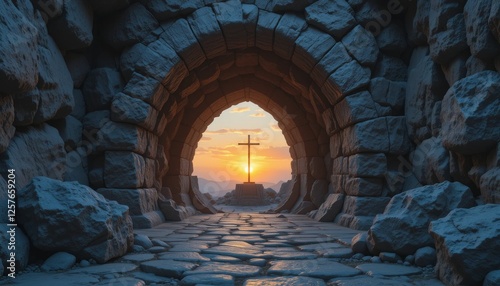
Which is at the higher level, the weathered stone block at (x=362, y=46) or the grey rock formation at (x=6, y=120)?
the weathered stone block at (x=362, y=46)

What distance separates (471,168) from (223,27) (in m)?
3.87

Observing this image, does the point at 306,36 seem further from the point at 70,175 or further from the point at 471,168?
the point at 70,175

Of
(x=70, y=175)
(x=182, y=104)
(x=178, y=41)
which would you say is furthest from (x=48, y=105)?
(x=182, y=104)

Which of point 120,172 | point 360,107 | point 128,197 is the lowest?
point 128,197

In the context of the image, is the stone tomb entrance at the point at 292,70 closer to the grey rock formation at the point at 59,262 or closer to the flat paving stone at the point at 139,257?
the flat paving stone at the point at 139,257

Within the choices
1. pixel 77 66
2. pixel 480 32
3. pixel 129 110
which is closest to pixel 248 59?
pixel 129 110

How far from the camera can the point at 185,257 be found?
337cm

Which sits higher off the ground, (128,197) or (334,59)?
(334,59)

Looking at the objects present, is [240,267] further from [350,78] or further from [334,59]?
[334,59]

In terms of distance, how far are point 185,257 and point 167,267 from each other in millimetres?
462

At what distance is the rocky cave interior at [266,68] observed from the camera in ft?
13.6

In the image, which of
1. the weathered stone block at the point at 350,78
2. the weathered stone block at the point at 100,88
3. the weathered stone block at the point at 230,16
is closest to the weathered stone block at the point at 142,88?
the weathered stone block at the point at 100,88

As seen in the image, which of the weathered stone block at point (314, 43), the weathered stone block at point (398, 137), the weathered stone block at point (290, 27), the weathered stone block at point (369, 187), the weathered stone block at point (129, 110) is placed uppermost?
the weathered stone block at point (290, 27)

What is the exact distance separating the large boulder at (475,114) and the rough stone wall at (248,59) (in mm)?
236
